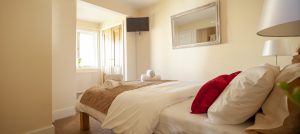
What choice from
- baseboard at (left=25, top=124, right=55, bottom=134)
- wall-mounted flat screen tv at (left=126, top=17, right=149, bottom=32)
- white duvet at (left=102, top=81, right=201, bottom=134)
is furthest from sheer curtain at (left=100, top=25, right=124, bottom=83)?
white duvet at (left=102, top=81, right=201, bottom=134)

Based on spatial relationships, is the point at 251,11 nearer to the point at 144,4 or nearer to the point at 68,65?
the point at 144,4

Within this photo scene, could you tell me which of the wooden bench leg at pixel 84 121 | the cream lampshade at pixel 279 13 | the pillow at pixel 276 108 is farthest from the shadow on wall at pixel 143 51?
the cream lampshade at pixel 279 13

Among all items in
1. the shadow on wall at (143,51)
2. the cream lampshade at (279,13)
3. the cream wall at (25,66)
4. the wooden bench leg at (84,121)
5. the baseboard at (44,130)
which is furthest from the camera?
the shadow on wall at (143,51)

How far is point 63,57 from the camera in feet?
9.86

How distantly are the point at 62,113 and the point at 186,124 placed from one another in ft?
8.75

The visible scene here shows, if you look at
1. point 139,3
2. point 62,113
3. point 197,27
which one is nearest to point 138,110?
point 62,113

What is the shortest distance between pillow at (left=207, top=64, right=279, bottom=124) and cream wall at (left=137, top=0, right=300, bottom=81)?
2006 millimetres

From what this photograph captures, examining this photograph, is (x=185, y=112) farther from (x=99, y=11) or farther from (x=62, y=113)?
(x=99, y=11)

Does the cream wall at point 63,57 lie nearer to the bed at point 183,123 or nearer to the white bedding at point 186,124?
the bed at point 183,123

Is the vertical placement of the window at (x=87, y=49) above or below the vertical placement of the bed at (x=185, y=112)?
above

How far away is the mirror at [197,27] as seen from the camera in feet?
9.94

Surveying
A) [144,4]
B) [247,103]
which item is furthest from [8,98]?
[144,4]

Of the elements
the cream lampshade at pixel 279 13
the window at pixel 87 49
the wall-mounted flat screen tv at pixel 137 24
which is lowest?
the cream lampshade at pixel 279 13

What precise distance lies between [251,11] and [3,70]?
3.48 m
